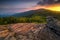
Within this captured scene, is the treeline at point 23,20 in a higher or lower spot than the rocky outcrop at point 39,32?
higher

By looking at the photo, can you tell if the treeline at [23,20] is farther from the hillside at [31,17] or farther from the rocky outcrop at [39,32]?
the rocky outcrop at [39,32]

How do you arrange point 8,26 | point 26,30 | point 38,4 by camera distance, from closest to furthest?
point 26,30, point 8,26, point 38,4

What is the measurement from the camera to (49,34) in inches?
219

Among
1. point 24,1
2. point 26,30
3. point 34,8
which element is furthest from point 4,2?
point 26,30

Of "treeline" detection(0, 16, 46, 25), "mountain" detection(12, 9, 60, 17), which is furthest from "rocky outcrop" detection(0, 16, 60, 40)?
"mountain" detection(12, 9, 60, 17)

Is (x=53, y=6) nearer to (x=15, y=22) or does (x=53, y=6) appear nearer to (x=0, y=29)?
(x=15, y=22)

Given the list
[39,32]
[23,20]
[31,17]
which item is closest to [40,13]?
[31,17]

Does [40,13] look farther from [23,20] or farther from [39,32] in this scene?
[39,32]

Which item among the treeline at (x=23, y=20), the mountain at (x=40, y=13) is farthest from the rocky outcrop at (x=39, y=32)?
the mountain at (x=40, y=13)

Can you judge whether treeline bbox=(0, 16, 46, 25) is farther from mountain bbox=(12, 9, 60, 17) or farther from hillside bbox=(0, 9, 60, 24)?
mountain bbox=(12, 9, 60, 17)

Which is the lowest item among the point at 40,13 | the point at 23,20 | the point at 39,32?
the point at 39,32

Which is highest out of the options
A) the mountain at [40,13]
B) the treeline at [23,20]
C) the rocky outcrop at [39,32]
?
the mountain at [40,13]

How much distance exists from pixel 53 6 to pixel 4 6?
75.8 inches

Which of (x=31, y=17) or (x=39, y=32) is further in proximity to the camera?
(x=31, y=17)
